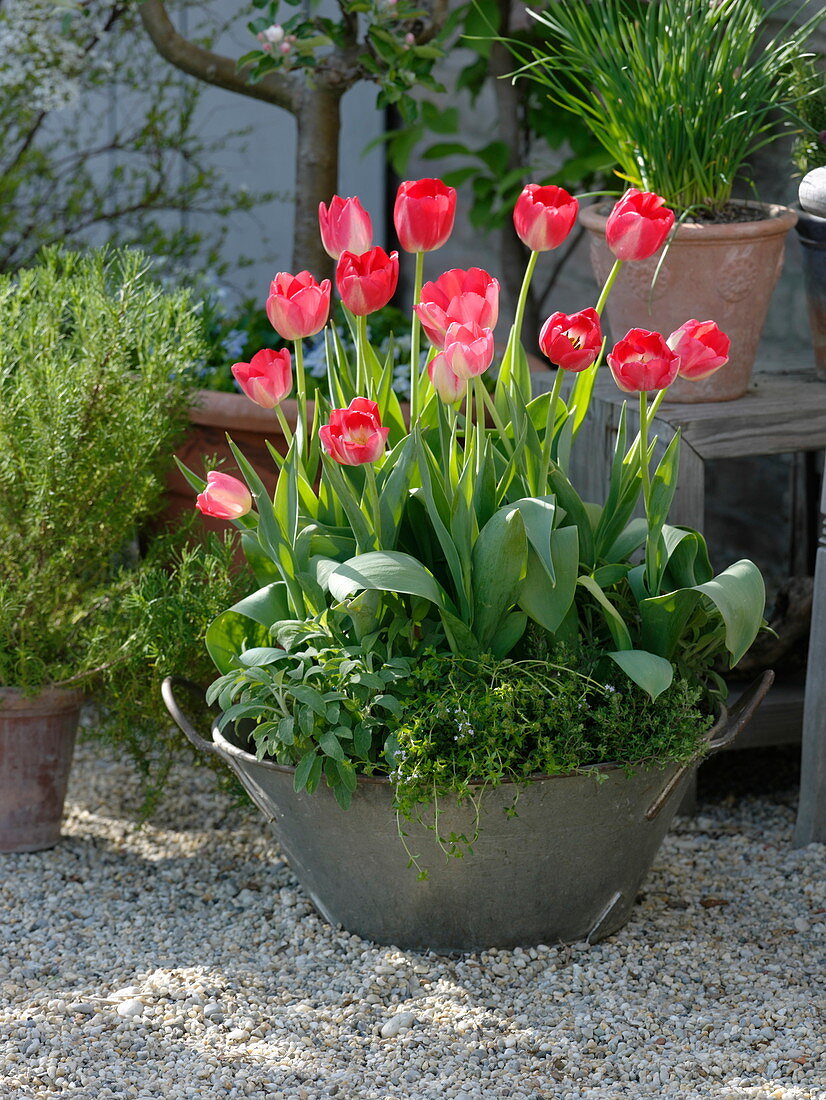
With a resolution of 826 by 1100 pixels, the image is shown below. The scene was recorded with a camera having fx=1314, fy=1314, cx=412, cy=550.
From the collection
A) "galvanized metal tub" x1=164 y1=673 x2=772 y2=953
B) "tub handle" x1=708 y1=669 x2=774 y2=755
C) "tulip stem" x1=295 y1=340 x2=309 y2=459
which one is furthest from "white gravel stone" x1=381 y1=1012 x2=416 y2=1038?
"tulip stem" x1=295 y1=340 x2=309 y2=459

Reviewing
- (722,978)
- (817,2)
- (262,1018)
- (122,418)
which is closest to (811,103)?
(817,2)

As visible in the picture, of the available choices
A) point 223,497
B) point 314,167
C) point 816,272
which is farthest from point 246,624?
point 314,167

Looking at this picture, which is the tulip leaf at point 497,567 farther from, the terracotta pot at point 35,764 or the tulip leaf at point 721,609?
the terracotta pot at point 35,764

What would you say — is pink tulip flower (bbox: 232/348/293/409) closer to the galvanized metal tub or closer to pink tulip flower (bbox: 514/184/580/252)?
pink tulip flower (bbox: 514/184/580/252)

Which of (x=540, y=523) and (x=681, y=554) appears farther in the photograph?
(x=681, y=554)

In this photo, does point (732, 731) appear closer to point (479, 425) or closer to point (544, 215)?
point (479, 425)

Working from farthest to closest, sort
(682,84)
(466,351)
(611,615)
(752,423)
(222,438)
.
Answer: (222,438) → (752,423) → (682,84) → (611,615) → (466,351)

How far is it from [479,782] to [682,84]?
3.48ft

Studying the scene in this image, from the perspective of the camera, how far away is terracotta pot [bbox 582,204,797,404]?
1.99 meters

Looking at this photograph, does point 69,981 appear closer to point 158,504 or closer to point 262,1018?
point 262,1018

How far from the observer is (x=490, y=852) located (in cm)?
165

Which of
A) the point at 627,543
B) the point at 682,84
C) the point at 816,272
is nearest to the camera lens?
the point at 627,543

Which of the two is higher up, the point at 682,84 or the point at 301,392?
the point at 682,84

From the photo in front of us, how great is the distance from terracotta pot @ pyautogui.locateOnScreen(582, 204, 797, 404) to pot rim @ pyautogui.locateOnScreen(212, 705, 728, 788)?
586 mm
